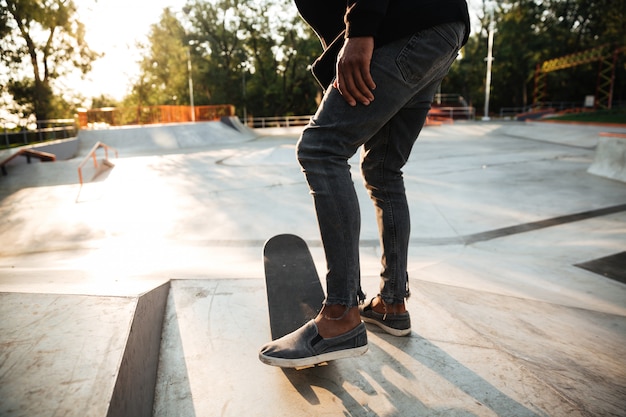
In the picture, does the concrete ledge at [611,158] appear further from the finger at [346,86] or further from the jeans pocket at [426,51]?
the finger at [346,86]

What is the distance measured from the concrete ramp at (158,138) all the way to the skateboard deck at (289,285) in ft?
57.2

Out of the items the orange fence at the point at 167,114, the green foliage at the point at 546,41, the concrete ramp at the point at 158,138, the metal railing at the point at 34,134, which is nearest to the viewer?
the metal railing at the point at 34,134

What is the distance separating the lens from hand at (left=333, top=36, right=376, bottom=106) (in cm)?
126

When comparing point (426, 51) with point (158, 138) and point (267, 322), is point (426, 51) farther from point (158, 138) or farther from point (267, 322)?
point (158, 138)

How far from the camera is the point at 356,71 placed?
1.26m

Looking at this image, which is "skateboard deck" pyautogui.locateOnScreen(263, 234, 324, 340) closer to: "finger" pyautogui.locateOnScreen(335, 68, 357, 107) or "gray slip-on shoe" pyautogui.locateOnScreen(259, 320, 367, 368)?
"gray slip-on shoe" pyautogui.locateOnScreen(259, 320, 367, 368)

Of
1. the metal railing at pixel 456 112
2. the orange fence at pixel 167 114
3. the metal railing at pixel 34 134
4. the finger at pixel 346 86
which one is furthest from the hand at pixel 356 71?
the metal railing at pixel 456 112

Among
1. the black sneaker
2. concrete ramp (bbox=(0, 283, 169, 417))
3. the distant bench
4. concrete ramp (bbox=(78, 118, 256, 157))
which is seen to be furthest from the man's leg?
concrete ramp (bbox=(78, 118, 256, 157))

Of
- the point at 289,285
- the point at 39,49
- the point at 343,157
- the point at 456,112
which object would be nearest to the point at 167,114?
the point at 39,49

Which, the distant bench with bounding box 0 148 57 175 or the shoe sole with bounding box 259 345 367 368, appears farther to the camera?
the distant bench with bounding box 0 148 57 175

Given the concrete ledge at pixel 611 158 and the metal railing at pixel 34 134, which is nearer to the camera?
the concrete ledge at pixel 611 158

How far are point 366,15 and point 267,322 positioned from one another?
1.26m

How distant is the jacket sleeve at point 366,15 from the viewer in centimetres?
124

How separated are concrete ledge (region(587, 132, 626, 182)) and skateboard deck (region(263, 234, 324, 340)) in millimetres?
6677
